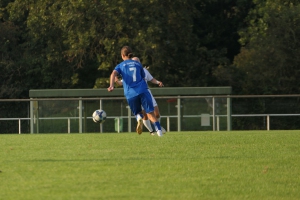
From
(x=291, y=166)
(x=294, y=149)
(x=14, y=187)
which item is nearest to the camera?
(x=14, y=187)

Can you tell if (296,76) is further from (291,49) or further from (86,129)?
(86,129)

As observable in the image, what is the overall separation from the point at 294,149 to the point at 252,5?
1427 inches

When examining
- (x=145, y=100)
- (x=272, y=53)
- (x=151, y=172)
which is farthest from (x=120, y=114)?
(x=151, y=172)

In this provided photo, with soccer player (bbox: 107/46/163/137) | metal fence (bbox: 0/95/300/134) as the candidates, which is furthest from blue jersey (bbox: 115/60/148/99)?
metal fence (bbox: 0/95/300/134)

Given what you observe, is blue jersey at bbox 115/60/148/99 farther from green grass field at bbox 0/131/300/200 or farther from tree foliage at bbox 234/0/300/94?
tree foliage at bbox 234/0/300/94

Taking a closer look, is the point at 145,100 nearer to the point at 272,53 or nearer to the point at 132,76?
the point at 132,76

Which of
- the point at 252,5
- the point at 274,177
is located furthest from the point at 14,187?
the point at 252,5

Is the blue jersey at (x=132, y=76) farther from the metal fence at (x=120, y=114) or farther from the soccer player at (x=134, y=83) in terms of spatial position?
the metal fence at (x=120, y=114)

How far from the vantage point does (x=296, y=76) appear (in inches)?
1799

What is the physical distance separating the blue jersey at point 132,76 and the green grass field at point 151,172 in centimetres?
219

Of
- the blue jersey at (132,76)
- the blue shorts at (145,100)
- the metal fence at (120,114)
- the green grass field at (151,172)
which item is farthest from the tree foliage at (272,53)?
the green grass field at (151,172)

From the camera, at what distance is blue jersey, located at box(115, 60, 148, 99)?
1681cm

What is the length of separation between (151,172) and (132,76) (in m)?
→ 6.69

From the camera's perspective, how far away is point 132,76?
16.9 m
